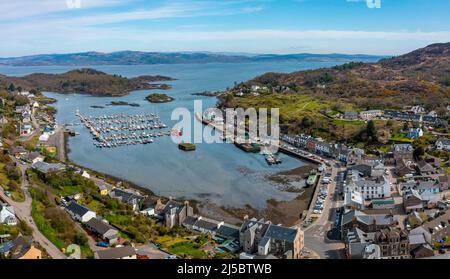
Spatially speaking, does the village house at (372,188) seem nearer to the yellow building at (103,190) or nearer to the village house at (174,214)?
the village house at (174,214)

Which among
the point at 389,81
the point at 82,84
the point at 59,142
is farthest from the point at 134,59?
the point at 59,142

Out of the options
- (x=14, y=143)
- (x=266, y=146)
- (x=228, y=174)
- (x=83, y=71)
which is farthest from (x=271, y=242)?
(x=83, y=71)

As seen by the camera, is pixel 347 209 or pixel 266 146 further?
pixel 266 146

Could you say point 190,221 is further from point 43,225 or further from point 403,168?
point 403,168

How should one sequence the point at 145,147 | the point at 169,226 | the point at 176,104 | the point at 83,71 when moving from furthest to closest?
the point at 83,71, the point at 176,104, the point at 145,147, the point at 169,226

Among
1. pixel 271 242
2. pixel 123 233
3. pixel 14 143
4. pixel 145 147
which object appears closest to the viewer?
pixel 271 242

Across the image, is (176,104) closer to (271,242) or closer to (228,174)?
(228,174)

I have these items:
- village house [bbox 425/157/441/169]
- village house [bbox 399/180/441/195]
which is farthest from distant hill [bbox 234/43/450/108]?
village house [bbox 399/180/441/195]
